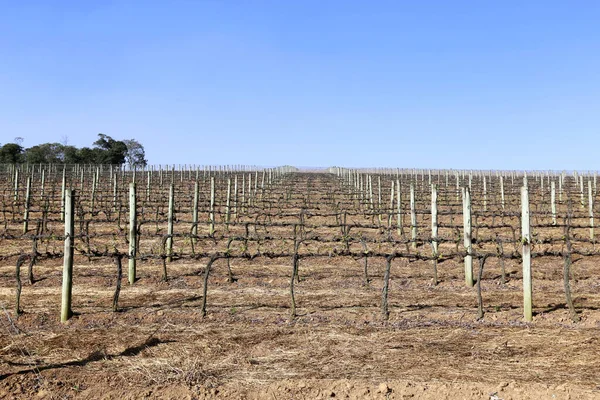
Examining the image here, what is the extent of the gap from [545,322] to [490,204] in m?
18.1

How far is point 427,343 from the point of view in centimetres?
605

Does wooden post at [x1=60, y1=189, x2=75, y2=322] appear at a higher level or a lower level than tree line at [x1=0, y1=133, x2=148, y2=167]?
lower

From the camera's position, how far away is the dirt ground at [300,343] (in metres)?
4.75

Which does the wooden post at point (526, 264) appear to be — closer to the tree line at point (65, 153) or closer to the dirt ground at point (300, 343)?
the dirt ground at point (300, 343)

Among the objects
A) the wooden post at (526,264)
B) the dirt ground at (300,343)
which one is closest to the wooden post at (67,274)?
the dirt ground at (300,343)

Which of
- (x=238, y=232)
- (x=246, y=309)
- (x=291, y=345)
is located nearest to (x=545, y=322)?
(x=291, y=345)

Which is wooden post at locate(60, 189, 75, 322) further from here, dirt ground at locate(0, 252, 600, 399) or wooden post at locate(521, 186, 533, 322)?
wooden post at locate(521, 186, 533, 322)

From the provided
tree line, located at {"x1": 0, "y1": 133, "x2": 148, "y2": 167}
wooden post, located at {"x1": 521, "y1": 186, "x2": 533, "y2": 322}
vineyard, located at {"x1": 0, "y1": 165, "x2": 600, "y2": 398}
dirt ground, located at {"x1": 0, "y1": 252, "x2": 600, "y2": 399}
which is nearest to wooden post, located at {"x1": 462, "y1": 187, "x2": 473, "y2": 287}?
vineyard, located at {"x1": 0, "y1": 165, "x2": 600, "y2": 398}

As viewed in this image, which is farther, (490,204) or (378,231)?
(490,204)

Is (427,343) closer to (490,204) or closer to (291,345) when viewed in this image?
(291,345)

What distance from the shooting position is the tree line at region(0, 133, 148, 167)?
61.9 meters

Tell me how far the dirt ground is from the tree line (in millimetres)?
59809

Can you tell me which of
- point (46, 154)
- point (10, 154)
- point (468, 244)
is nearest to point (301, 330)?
point (468, 244)

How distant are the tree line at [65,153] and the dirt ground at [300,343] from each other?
5981 centimetres
